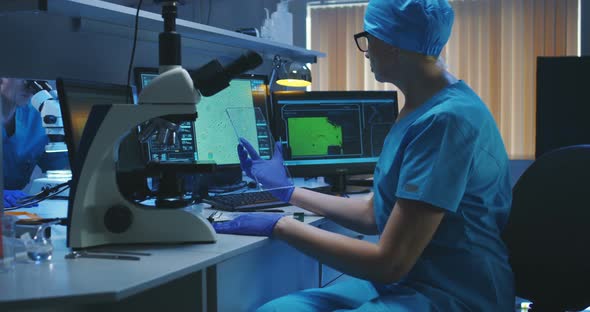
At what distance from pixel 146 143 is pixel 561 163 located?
112 centimetres

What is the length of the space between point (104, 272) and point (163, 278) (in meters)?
0.11

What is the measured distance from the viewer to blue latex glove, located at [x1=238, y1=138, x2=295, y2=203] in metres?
1.79

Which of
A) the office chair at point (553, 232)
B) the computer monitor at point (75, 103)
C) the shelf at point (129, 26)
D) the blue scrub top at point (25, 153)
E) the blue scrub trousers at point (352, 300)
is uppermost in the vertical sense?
the shelf at point (129, 26)

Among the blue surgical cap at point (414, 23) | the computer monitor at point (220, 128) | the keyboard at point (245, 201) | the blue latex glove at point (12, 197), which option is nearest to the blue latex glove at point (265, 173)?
the keyboard at point (245, 201)

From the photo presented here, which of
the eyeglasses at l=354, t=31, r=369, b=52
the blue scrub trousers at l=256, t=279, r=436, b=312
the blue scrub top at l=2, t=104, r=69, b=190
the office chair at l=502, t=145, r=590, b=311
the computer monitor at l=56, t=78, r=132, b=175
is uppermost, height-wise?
the eyeglasses at l=354, t=31, r=369, b=52

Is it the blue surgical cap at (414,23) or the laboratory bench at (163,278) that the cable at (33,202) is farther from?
the blue surgical cap at (414,23)

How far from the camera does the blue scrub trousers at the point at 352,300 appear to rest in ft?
4.13

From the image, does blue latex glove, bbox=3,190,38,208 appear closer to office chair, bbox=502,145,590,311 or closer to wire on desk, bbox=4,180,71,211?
wire on desk, bbox=4,180,71,211

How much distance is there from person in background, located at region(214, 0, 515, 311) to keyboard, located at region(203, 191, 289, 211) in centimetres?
29

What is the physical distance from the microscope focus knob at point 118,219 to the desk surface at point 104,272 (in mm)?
47

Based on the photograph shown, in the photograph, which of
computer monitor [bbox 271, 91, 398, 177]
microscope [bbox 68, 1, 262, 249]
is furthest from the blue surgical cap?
computer monitor [bbox 271, 91, 398, 177]

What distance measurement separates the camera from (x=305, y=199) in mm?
1758

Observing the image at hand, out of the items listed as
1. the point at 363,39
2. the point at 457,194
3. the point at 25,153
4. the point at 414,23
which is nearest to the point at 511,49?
the point at 363,39

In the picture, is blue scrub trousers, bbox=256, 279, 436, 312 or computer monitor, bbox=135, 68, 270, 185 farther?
computer monitor, bbox=135, 68, 270, 185
